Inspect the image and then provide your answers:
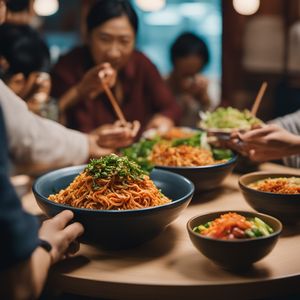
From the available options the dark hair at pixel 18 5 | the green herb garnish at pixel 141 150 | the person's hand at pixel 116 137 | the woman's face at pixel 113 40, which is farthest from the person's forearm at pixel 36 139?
the dark hair at pixel 18 5

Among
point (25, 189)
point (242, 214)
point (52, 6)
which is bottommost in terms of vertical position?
point (25, 189)

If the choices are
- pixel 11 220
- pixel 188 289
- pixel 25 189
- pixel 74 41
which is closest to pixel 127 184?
pixel 188 289

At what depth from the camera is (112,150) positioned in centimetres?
267

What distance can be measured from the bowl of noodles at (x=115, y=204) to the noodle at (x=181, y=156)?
0.32 meters

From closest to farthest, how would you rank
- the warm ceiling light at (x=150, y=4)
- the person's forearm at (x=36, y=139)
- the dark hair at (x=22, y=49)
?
the person's forearm at (x=36, y=139) → the dark hair at (x=22, y=49) → the warm ceiling light at (x=150, y=4)

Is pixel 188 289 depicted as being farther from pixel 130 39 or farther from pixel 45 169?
pixel 130 39

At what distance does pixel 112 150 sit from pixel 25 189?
0.53 meters

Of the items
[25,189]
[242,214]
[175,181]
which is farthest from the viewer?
[25,189]

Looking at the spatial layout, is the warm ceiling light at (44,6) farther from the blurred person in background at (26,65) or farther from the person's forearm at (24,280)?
the person's forearm at (24,280)

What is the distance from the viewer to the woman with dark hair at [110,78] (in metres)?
3.39

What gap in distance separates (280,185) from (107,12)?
6.81 ft

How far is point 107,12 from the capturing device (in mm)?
3406

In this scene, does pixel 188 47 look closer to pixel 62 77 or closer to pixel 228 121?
pixel 62 77

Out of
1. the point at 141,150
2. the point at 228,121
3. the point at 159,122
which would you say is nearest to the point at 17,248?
the point at 141,150
